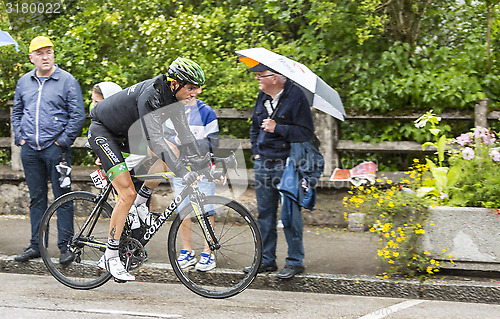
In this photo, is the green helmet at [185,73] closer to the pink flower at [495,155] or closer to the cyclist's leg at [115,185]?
the cyclist's leg at [115,185]

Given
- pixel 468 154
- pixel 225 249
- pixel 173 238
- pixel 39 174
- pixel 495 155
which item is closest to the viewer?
pixel 173 238

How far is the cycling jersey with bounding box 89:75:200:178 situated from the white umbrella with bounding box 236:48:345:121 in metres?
0.92

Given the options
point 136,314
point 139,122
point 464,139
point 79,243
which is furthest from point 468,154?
point 79,243

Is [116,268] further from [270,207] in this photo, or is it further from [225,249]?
[270,207]

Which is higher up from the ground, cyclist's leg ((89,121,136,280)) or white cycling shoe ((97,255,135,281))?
cyclist's leg ((89,121,136,280))

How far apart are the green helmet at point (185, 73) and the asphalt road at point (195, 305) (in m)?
1.83

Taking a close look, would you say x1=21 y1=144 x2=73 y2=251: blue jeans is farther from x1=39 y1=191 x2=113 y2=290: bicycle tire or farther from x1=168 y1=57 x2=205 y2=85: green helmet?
x1=168 y1=57 x2=205 y2=85: green helmet

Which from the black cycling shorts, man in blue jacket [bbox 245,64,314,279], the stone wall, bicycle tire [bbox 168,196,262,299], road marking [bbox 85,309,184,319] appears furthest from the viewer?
the stone wall

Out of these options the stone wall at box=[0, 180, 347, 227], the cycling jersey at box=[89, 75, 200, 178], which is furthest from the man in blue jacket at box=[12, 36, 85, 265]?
the stone wall at box=[0, 180, 347, 227]

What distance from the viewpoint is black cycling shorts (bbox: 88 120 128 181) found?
17.9ft

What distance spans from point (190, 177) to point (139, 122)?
0.64 m

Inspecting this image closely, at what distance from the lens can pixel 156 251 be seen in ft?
22.9

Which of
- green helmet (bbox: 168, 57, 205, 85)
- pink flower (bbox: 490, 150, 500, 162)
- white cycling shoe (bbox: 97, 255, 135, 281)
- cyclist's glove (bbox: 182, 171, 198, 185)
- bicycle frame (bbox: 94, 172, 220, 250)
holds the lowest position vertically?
white cycling shoe (bbox: 97, 255, 135, 281)

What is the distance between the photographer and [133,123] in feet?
17.8
